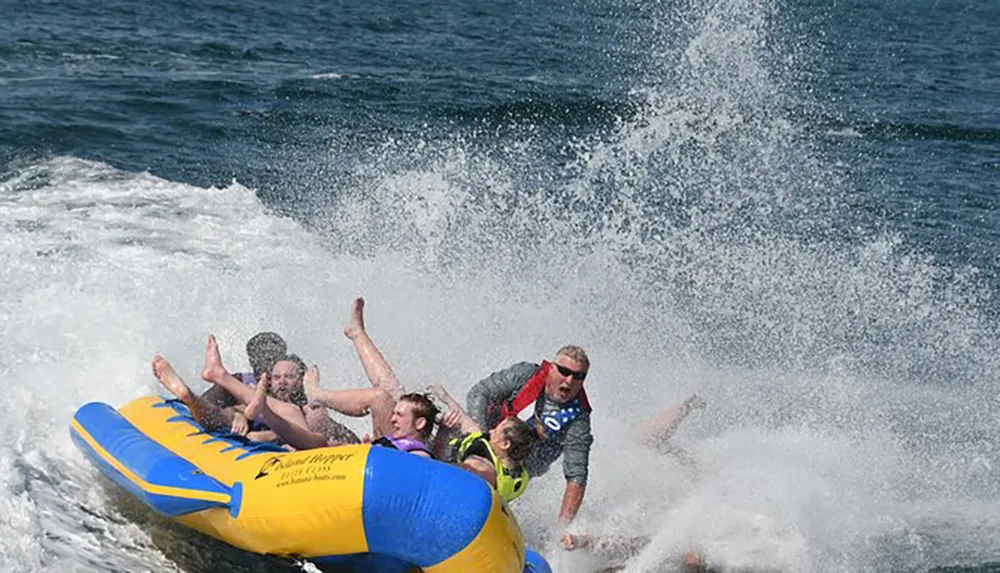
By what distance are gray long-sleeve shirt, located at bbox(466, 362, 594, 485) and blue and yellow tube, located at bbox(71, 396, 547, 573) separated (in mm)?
915

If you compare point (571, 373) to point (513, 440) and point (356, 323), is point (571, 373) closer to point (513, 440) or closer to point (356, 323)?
point (513, 440)

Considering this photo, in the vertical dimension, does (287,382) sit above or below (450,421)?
below

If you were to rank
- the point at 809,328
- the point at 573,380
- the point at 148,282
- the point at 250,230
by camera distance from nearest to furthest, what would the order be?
the point at 573,380, the point at 148,282, the point at 809,328, the point at 250,230

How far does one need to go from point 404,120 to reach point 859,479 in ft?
36.7

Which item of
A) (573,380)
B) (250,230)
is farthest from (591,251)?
(573,380)

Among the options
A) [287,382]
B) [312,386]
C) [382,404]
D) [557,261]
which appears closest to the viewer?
[382,404]

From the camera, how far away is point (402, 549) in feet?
20.6

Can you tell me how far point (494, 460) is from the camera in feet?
23.1

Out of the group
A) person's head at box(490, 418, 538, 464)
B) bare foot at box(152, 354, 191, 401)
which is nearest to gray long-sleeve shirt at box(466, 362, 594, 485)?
person's head at box(490, 418, 538, 464)

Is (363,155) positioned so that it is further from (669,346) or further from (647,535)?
(647,535)

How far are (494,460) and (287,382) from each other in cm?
164

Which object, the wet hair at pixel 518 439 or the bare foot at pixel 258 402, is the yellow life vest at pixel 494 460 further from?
the bare foot at pixel 258 402

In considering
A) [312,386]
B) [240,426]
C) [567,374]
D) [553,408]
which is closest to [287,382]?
[312,386]

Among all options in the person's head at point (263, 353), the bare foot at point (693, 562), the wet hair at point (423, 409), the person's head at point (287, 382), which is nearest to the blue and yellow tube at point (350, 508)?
the wet hair at point (423, 409)
